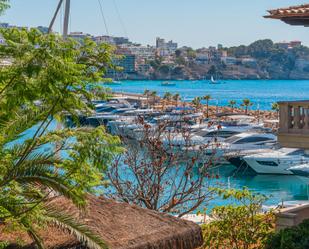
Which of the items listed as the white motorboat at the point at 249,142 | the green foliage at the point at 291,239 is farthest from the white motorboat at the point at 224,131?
the green foliage at the point at 291,239

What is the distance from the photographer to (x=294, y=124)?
14266 mm

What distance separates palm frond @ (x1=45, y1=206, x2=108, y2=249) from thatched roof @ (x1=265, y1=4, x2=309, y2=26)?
5.94 meters

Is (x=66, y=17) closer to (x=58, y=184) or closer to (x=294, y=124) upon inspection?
(x=294, y=124)

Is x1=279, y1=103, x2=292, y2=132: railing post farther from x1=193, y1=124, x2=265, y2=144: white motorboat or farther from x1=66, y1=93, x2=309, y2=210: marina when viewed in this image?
x1=193, y1=124, x2=265, y2=144: white motorboat

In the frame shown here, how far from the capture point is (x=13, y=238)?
1105 cm

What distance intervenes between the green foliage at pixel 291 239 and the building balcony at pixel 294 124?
1792mm

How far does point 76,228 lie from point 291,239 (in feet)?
12.5

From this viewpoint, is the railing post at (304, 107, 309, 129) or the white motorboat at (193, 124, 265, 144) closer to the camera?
the railing post at (304, 107, 309, 129)

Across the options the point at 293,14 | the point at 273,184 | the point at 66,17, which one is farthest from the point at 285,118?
the point at 273,184

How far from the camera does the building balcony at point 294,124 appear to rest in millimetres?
14015

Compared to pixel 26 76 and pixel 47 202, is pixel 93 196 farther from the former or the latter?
pixel 26 76

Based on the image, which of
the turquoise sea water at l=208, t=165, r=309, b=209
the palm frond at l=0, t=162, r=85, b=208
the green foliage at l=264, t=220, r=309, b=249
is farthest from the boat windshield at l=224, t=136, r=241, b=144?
the palm frond at l=0, t=162, r=85, b=208

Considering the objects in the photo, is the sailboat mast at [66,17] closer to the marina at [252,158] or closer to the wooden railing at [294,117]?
the wooden railing at [294,117]

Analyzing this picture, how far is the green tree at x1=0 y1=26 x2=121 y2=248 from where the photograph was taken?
9086 millimetres
